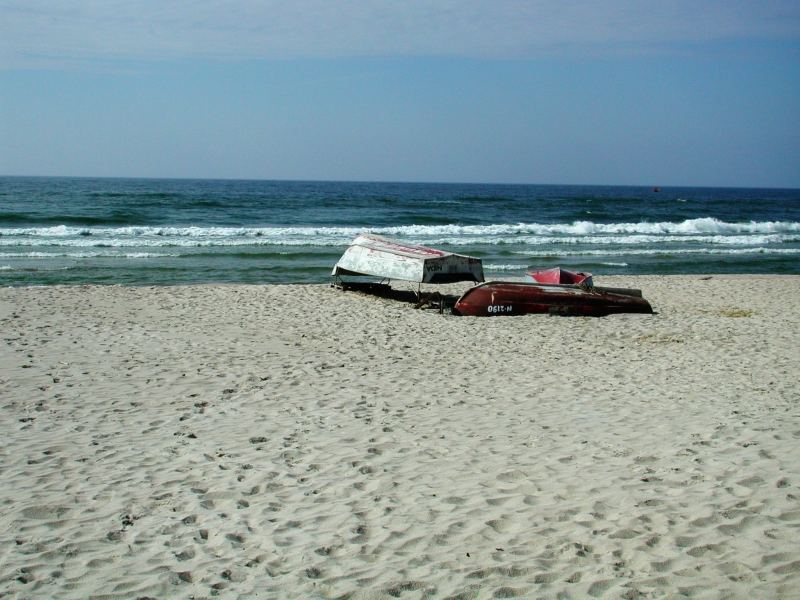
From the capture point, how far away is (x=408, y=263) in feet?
47.1

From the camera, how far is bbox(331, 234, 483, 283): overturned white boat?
14.2 meters

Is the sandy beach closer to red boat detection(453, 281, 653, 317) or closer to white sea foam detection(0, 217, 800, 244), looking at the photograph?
red boat detection(453, 281, 653, 317)

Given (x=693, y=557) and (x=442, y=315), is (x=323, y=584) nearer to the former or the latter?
(x=693, y=557)

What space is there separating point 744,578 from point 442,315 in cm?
931

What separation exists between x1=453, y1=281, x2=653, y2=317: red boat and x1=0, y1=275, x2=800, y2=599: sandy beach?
88.3 inches

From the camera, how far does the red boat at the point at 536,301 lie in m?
13.1

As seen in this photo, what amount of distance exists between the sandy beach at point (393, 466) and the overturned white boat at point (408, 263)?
11.6 ft

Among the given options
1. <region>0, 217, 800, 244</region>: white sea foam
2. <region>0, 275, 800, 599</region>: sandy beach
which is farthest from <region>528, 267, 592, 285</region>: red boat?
<region>0, 217, 800, 244</region>: white sea foam

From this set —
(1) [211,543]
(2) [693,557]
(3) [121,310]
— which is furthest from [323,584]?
(3) [121,310]

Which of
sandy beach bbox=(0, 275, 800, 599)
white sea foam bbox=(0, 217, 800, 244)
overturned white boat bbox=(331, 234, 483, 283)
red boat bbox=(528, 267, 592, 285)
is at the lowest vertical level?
sandy beach bbox=(0, 275, 800, 599)

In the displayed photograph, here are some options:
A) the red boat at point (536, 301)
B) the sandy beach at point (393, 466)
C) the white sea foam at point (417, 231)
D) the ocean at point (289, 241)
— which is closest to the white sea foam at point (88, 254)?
the ocean at point (289, 241)

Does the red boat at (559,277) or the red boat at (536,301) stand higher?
the red boat at (559,277)

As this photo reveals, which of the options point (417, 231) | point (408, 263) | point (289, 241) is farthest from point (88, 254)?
point (417, 231)

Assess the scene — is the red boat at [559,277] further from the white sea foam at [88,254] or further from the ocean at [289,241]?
the white sea foam at [88,254]
